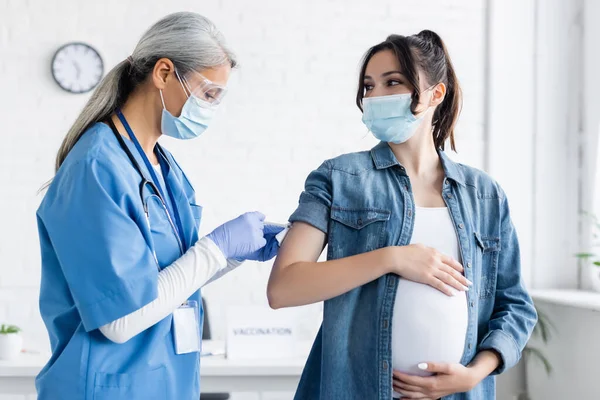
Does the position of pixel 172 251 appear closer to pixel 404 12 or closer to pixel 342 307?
pixel 342 307

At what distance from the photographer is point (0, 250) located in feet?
11.0

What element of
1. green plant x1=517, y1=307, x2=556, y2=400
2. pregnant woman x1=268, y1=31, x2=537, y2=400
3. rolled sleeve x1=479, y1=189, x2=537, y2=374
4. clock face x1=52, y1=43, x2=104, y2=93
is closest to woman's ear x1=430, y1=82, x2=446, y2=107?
pregnant woman x1=268, y1=31, x2=537, y2=400

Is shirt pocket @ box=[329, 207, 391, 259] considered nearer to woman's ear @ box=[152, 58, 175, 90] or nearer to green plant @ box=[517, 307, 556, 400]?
woman's ear @ box=[152, 58, 175, 90]

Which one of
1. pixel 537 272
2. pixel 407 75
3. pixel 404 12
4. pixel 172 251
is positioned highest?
pixel 404 12

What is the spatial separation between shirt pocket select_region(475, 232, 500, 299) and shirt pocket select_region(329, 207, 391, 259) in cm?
22

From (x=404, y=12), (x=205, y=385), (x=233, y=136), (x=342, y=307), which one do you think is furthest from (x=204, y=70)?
(x=404, y=12)

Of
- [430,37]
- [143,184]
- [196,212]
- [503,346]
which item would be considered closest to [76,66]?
[196,212]

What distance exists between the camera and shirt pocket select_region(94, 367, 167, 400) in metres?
1.24

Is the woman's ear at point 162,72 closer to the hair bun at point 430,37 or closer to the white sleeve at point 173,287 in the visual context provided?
the white sleeve at point 173,287

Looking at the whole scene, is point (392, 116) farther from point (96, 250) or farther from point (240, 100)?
point (240, 100)

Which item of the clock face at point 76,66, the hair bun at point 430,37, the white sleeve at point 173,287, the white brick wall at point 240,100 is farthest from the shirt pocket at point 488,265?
the clock face at point 76,66

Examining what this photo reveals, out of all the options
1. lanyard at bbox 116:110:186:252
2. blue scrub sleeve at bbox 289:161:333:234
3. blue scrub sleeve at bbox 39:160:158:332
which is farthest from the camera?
lanyard at bbox 116:110:186:252

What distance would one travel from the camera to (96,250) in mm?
1211

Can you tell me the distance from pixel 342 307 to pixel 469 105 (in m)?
2.51
